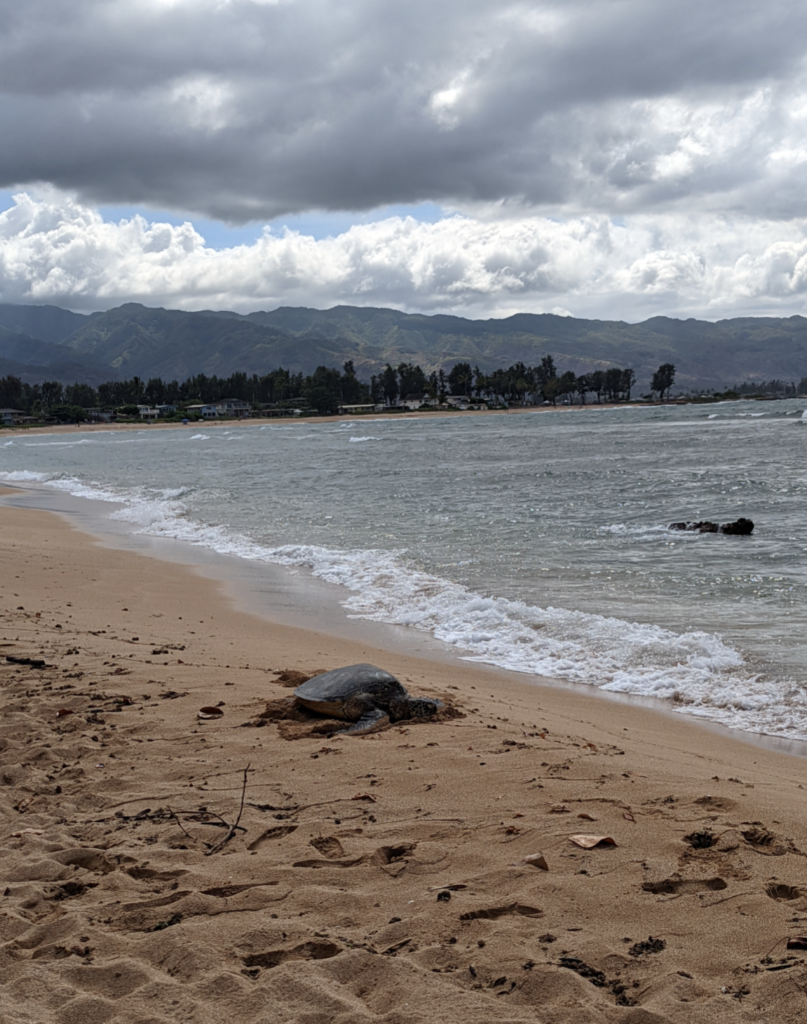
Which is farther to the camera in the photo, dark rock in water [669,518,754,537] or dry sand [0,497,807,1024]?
dark rock in water [669,518,754,537]

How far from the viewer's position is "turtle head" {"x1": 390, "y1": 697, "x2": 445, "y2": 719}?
20.5ft

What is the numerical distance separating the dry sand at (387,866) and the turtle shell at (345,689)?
0.30 m

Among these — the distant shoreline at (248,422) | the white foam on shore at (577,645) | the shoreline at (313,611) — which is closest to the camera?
the shoreline at (313,611)

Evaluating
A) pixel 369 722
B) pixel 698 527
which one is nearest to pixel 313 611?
pixel 369 722

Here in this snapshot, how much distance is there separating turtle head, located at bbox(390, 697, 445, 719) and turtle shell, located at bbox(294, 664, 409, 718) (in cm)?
7

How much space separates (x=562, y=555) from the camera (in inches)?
548

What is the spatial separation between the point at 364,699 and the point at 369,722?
209mm

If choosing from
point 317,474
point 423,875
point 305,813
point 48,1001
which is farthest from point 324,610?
point 317,474

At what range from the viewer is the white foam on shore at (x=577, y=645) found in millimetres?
7039

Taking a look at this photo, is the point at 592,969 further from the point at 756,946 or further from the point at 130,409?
the point at 130,409

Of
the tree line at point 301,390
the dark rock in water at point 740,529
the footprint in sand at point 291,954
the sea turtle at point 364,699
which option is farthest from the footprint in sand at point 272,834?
the tree line at point 301,390

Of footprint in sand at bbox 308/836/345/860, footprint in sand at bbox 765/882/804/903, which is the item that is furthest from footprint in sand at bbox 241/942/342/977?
footprint in sand at bbox 765/882/804/903

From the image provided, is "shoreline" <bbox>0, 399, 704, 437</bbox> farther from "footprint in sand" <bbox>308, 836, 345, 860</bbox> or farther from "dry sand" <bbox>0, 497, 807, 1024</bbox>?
"footprint in sand" <bbox>308, 836, 345, 860</bbox>

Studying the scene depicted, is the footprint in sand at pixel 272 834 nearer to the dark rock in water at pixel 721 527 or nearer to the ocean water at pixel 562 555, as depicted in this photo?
the ocean water at pixel 562 555
